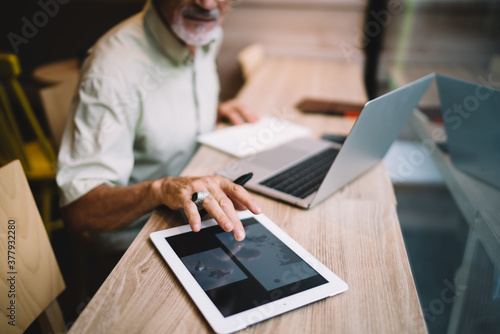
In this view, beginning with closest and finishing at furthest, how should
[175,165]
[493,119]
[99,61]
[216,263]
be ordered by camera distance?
1. [216,263]
2. [493,119]
3. [99,61]
4. [175,165]

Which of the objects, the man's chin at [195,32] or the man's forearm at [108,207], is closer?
the man's forearm at [108,207]

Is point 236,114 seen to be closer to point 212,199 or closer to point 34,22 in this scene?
point 212,199

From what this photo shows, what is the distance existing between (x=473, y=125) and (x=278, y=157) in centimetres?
48

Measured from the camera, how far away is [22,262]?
771 mm

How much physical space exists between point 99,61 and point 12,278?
620 millimetres

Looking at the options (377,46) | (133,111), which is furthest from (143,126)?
(377,46)

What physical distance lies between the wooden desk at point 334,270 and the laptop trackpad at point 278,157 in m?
0.13

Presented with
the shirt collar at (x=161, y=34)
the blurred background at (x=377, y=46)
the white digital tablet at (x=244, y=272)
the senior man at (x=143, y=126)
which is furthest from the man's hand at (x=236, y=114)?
the blurred background at (x=377, y=46)

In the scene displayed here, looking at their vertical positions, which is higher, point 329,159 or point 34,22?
point 34,22

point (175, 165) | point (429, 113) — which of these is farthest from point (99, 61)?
point (429, 113)

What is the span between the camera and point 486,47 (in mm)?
2113

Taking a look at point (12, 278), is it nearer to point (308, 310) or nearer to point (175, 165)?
point (308, 310)

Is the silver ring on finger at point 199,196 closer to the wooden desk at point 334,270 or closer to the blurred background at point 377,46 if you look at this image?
the wooden desk at point 334,270

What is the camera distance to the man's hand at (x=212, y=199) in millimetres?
754
